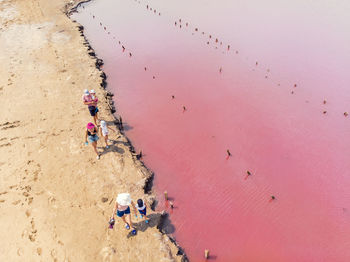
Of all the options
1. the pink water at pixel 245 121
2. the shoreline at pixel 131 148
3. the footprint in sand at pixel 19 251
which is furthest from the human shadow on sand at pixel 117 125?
the footprint in sand at pixel 19 251

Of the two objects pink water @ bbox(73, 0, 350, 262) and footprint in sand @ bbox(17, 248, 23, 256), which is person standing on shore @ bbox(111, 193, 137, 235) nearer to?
pink water @ bbox(73, 0, 350, 262)

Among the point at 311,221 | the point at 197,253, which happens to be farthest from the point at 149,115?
the point at 311,221

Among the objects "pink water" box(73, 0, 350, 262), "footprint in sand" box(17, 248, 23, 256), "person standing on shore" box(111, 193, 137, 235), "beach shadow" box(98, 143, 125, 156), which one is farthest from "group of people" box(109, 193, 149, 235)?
"beach shadow" box(98, 143, 125, 156)

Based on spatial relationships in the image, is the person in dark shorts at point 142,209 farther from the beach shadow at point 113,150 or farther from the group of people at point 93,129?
the group of people at point 93,129

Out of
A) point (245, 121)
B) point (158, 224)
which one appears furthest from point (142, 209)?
point (245, 121)

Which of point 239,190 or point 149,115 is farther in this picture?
point 149,115

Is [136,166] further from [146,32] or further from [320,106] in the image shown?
[146,32]

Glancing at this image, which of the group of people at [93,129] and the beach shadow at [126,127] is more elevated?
the group of people at [93,129]
